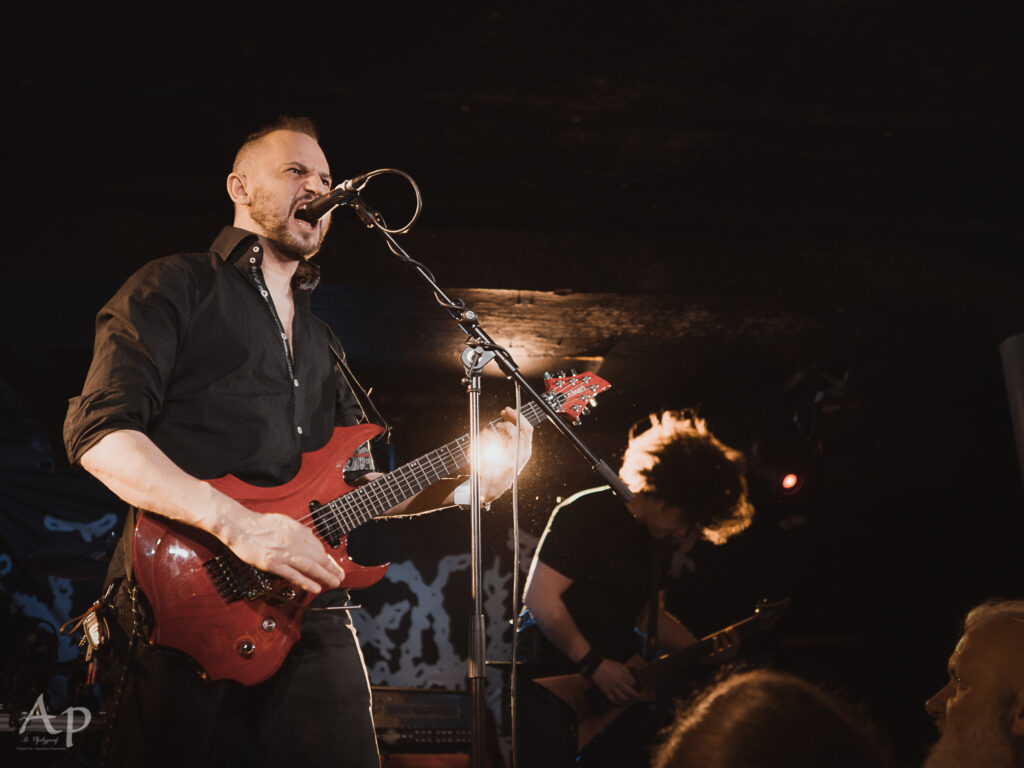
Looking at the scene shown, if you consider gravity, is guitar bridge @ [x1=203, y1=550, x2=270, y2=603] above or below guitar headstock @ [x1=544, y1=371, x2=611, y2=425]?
below

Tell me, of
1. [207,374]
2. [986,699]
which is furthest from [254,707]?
[986,699]

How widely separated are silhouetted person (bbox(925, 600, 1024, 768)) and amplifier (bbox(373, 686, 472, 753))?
16.3 feet

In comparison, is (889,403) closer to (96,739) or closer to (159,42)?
(159,42)

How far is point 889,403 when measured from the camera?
6559 mm

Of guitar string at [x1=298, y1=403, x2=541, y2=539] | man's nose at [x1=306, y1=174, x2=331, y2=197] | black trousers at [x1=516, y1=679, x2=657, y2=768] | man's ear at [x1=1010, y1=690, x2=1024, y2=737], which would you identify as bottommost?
black trousers at [x1=516, y1=679, x2=657, y2=768]

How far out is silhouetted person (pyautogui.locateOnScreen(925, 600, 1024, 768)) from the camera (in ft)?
4.42

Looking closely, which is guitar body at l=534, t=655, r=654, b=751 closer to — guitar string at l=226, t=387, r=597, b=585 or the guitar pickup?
guitar string at l=226, t=387, r=597, b=585

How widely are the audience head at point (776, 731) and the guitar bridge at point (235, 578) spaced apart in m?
1.25

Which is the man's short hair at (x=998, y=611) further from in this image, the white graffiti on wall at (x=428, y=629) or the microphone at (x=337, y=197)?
the white graffiti on wall at (x=428, y=629)

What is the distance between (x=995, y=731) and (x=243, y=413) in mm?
1945

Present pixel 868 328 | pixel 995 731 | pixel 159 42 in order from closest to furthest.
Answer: pixel 995 731
pixel 159 42
pixel 868 328

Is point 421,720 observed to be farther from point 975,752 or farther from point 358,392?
point 975,752

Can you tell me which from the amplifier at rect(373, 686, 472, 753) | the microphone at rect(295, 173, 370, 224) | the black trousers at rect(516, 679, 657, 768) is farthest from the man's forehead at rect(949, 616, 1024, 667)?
the amplifier at rect(373, 686, 472, 753)

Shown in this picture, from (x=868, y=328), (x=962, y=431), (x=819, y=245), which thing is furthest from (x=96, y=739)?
(x=962, y=431)
